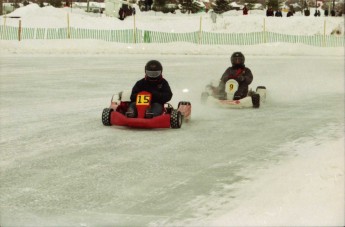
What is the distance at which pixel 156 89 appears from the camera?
8641 millimetres

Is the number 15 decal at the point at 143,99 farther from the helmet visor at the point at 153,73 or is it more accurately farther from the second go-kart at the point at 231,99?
the second go-kart at the point at 231,99

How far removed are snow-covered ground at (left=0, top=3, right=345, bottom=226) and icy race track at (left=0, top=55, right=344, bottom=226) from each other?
1 cm

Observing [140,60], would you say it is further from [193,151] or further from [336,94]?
[193,151]

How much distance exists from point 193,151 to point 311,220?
2871 millimetres

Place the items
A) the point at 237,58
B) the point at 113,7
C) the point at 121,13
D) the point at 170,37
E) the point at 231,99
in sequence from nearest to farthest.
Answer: the point at 237,58 → the point at 231,99 → the point at 170,37 → the point at 121,13 → the point at 113,7

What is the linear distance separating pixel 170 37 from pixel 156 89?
1072 inches

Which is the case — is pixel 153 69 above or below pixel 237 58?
below

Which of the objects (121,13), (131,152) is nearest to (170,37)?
(121,13)

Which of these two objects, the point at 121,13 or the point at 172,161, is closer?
the point at 172,161

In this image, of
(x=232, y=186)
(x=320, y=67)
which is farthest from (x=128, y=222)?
(x=320, y=67)

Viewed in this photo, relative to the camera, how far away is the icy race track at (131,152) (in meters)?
4.90

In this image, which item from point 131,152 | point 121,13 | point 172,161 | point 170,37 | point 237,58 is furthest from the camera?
point 121,13

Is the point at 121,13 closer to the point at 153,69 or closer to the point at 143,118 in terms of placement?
the point at 153,69

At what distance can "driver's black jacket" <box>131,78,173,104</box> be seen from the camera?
28.3 ft
